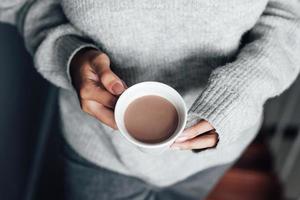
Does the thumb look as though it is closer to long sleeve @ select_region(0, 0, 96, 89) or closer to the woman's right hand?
the woman's right hand

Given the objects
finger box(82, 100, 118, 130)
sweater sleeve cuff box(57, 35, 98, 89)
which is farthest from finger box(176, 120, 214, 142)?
sweater sleeve cuff box(57, 35, 98, 89)

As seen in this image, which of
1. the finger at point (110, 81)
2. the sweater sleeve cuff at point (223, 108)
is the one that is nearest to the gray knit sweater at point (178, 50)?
the sweater sleeve cuff at point (223, 108)

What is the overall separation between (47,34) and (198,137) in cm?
34

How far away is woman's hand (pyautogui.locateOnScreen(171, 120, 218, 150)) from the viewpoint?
2.21 ft

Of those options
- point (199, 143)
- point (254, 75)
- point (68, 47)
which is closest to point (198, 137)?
point (199, 143)

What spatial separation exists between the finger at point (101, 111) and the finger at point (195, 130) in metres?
0.11

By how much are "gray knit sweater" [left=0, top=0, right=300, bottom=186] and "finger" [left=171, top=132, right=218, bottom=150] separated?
18 mm

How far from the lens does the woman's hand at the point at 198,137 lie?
0.67 meters

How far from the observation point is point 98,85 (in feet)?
2.33

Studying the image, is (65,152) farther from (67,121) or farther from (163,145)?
(163,145)

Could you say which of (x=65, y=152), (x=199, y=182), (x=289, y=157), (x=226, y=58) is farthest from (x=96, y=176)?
(x=289, y=157)

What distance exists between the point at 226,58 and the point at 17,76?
592mm

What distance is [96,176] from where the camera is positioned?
3.13 ft

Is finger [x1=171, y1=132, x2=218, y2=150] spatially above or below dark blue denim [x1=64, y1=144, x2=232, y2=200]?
above
